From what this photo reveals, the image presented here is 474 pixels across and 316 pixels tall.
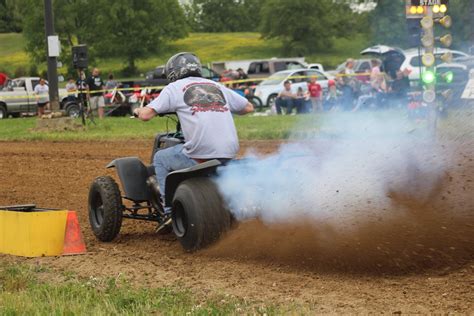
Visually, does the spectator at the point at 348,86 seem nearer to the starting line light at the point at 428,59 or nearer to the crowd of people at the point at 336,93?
the crowd of people at the point at 336,93

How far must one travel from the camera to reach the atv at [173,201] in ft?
23.7

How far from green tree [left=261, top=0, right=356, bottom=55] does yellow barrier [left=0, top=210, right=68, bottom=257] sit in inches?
2435

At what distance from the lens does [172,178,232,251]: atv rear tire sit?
7184 millimetres

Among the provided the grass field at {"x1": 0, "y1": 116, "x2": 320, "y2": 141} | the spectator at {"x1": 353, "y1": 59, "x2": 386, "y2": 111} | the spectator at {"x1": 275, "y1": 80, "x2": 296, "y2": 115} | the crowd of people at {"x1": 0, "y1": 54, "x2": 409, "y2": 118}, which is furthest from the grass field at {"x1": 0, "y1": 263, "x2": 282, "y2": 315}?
the spectator at {"x1": 275, "y1": 80, "x2": 296, "y2": 115}

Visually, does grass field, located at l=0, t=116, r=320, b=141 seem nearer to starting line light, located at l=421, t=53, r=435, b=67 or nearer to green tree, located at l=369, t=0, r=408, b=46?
green tree, located at l=369, t=0, r=408, b=46

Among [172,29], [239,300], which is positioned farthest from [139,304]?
[172,29]

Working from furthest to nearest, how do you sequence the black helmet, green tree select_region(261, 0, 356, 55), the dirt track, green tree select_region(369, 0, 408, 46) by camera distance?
green tree select_region(261, 0, 356, 55) < green tree select_region(369, 0, 408, 46) < the black helmet < the dirt track

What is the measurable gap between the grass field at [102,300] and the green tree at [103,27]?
218 feet

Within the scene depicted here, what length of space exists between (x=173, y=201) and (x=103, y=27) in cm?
6885

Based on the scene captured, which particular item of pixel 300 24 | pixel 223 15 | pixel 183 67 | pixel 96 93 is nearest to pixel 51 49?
pixel 96 93

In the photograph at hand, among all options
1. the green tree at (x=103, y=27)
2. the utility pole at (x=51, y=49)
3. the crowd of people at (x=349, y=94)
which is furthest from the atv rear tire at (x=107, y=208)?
the green tree at (x=103, y=27)

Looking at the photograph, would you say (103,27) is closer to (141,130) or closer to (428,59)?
(141,130)

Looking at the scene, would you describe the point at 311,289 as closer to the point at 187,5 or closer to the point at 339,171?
the point at 339,171

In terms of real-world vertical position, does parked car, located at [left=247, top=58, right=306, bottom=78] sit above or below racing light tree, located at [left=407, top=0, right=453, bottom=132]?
below
